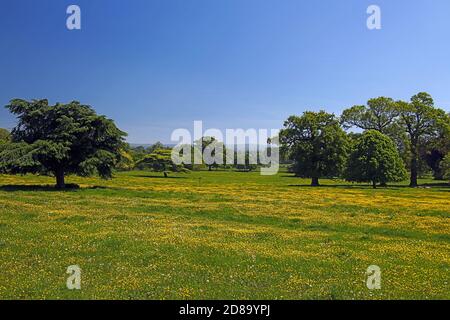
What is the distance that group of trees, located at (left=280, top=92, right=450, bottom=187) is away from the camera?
79375 millimetres

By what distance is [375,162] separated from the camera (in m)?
77.1

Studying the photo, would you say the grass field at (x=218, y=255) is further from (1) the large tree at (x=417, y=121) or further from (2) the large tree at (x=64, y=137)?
(1) the large tree at (x=417, y=121)

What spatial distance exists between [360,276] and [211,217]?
16041mm

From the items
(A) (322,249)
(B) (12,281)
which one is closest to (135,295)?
(B) (12,281)

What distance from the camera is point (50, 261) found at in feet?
46.8

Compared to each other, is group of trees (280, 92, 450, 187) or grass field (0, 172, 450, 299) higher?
group of trees (280, 92, 450, 187)

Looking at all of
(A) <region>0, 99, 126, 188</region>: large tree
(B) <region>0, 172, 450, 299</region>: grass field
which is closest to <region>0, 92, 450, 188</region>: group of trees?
(A) <region>0, 99, 126, 188</region>: large tree

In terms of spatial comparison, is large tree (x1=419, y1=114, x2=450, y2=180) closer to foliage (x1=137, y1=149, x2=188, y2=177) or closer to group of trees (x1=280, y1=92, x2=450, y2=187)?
group of trees (x1=280, y1=92, x2=450, y2=187)

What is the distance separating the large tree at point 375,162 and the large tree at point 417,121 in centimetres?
893

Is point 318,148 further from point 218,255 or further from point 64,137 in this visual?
point 218,255

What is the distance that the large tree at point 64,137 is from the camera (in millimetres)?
47062

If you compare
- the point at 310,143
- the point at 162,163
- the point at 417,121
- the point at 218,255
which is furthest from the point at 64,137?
the point at 417,121

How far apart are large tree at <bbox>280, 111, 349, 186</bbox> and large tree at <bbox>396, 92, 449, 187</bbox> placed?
1597 cm
